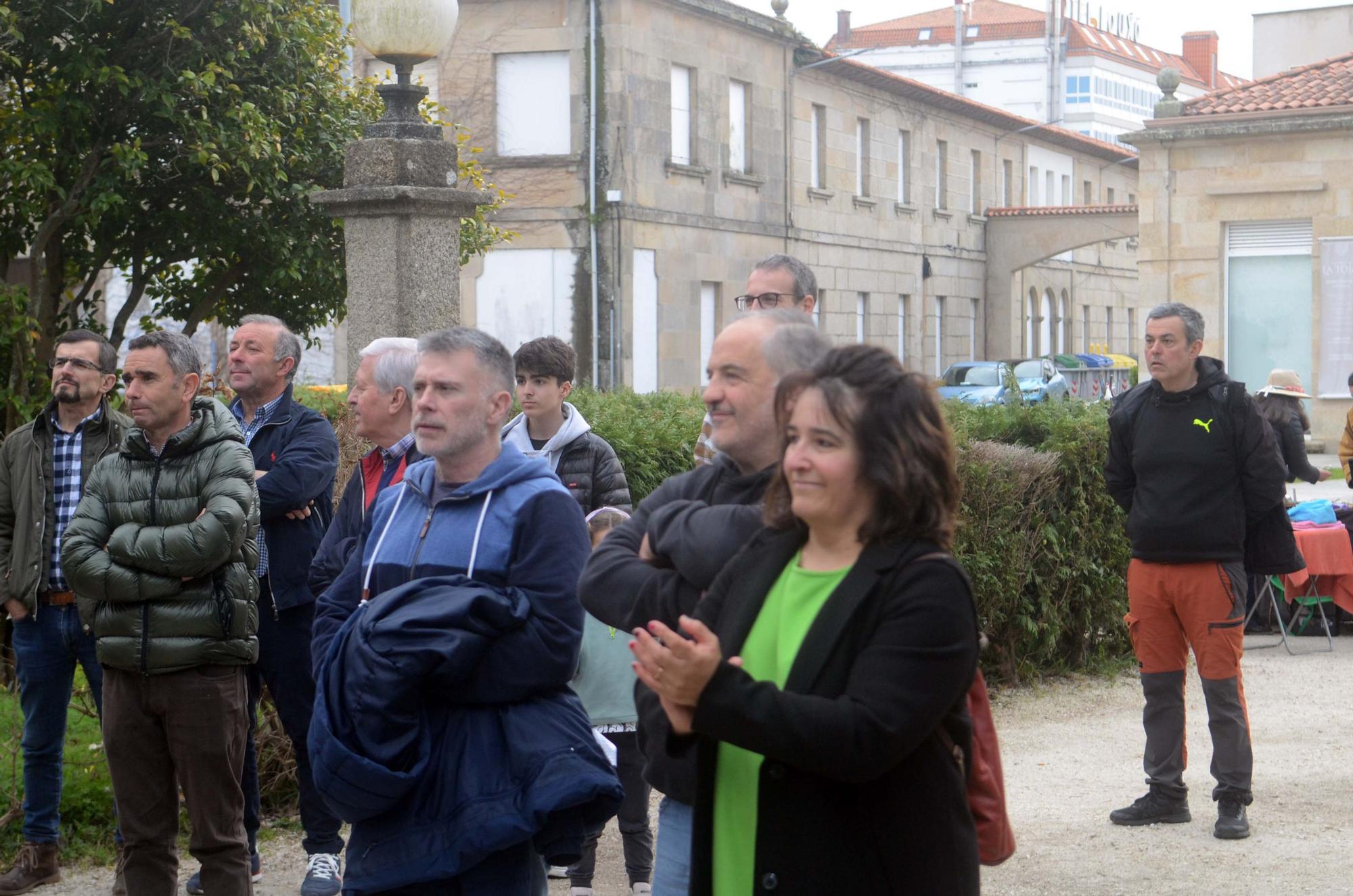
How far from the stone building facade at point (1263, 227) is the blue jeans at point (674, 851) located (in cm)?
2461

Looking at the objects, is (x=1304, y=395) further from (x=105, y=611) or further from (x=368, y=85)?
Result: (x=105, y=611)

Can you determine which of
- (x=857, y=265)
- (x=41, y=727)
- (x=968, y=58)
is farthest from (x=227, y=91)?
(x=968, y=58)

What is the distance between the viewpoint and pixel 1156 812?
22.2ft

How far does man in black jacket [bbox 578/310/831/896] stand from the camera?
3148mm

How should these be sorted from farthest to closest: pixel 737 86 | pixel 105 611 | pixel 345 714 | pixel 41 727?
pixel 737 86 → pixel 41 727 → pixel 105 611 → pixel 345 714

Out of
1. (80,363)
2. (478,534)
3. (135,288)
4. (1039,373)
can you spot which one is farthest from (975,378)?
(478,534)

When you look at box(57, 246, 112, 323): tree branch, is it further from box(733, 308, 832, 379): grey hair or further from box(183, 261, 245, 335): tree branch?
box(733, 308, 832, 379): grey hair

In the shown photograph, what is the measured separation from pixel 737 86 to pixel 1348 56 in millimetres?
12068

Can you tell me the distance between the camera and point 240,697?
203 inches

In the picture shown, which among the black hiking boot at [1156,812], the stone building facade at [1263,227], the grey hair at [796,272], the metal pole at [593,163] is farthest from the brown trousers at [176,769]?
the metal pole at [593,163]

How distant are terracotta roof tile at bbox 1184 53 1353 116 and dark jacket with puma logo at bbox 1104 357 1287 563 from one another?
20696 millimetres

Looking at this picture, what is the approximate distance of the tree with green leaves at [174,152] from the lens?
10.5 m

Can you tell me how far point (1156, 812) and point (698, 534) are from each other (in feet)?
14.3

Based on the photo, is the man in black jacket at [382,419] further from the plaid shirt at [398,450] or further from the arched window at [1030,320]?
the arched window at [1030,320]
